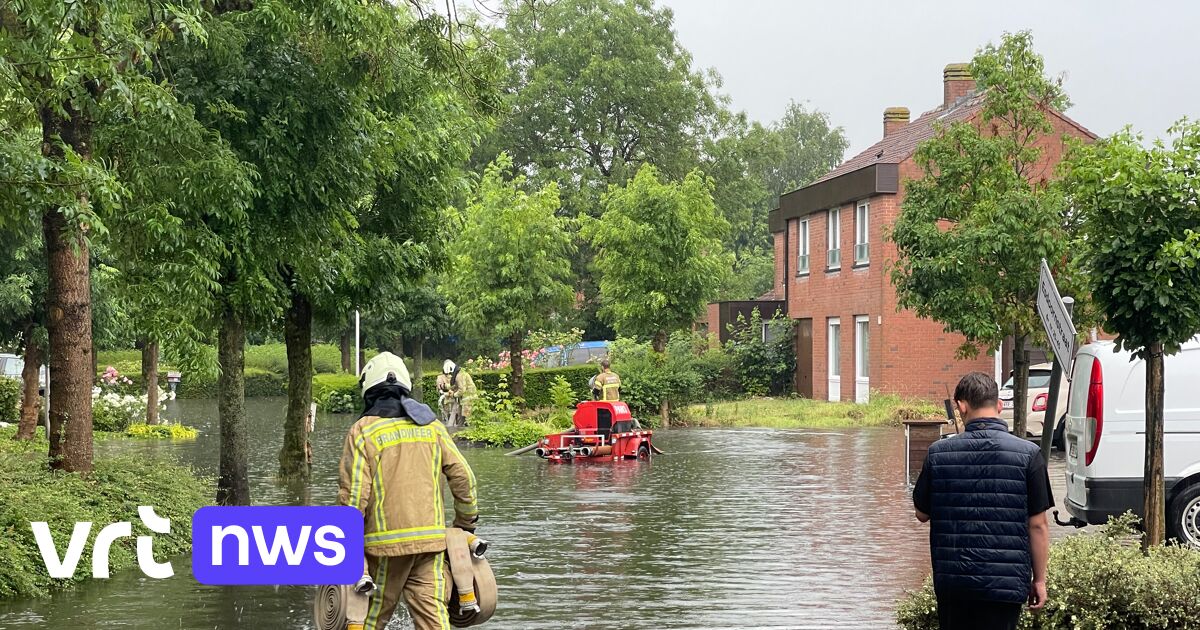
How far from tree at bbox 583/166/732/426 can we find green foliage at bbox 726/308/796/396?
20.8ft

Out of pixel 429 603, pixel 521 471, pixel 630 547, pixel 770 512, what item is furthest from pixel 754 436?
pixel 429 603

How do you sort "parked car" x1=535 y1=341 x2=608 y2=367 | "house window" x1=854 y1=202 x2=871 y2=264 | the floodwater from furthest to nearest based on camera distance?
1. "parked car" x1=535 y1=341 x2=608 y2=367
2. "house window" x1=854 y1=202 x2=871 y2=264
3. the floodwater

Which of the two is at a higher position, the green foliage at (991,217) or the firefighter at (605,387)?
the green foliage at (991,217)

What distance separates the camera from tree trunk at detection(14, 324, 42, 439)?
2417 cm

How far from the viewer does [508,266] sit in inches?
1419

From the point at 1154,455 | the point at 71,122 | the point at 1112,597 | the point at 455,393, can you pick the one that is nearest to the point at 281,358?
the point at 455,393

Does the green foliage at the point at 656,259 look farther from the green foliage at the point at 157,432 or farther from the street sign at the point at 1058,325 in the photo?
the street sign at the point at 1058,325

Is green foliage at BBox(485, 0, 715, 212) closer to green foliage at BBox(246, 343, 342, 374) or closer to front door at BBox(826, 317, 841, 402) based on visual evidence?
green foliage at BBox(246, 343, 342, 374)

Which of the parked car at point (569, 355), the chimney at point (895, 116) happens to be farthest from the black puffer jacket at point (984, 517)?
the chimney at point (895, 116)

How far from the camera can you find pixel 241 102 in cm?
1349

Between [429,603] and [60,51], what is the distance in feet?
19.0

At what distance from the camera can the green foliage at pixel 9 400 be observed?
31.4 meters

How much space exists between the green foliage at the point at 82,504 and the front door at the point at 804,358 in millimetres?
29019

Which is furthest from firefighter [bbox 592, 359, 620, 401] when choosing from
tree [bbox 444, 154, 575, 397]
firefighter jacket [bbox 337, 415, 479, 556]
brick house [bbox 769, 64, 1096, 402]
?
firefighter jacket [bbox 337, 415, 479, 556]
